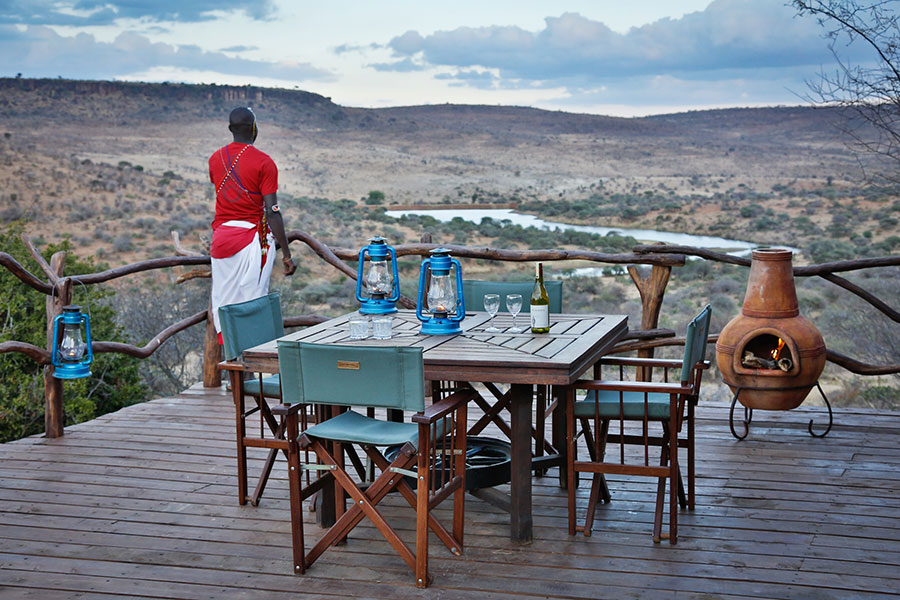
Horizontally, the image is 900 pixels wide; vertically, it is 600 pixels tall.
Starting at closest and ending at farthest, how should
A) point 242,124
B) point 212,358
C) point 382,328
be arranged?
point 382,328 → point 242,124 → point 212,358

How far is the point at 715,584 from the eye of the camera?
10.3ft

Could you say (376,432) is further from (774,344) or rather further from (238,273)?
(774,344)

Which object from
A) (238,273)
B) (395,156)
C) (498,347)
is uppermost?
(395,156)

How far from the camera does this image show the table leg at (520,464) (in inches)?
136

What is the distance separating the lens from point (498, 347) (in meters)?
3.58

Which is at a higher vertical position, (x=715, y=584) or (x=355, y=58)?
(x=355, y=58)

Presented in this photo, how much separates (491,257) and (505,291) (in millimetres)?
1406

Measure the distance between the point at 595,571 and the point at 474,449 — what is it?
40.9 inches

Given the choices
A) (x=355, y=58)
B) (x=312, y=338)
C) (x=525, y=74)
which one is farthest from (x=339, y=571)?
(x=525, y=74)

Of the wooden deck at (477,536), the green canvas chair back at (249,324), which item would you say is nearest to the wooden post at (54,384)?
the wooden deck at (477,536)

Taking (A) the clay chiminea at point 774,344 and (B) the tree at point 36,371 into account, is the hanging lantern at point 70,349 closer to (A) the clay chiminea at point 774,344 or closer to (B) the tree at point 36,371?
(B) the tree at point 36,371

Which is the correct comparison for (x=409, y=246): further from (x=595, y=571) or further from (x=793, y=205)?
(x=793, y=205)

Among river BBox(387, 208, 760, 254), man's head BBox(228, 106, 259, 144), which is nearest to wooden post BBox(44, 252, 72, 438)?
man's head BBox(228, 106, 259, 144)

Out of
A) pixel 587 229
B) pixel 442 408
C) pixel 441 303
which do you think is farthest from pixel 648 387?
pixel 587 229
